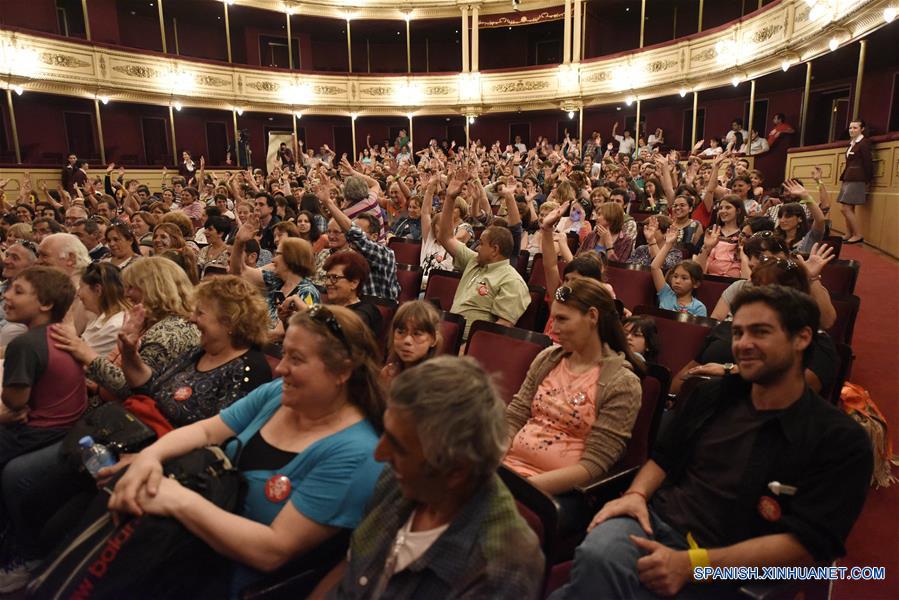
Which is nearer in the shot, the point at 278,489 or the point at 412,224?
the point at 278,489

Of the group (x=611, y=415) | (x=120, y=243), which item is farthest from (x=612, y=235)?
(x=120, y=243)

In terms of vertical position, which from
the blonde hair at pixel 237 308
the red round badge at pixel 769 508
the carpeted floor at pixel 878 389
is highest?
the blonde hair at pixel 237 308

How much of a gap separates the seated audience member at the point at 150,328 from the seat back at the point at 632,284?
252cm

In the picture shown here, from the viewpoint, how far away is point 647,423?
189 cm

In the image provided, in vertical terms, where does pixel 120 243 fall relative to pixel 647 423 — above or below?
above

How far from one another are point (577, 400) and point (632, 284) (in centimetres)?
195

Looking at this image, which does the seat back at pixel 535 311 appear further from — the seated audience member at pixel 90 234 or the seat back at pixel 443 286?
the seated audience member at pixel 90 234

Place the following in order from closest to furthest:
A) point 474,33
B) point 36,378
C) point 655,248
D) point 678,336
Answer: point 36,378, point 678,336, point 655,248, point 474,33

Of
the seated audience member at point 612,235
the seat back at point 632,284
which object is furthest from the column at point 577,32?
the seat back at point 632,284

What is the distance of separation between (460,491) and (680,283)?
96.4 inches

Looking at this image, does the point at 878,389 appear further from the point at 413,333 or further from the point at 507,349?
the point at 413,333

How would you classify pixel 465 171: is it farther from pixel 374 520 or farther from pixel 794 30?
pixel 794 30

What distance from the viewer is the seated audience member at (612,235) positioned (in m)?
4.32

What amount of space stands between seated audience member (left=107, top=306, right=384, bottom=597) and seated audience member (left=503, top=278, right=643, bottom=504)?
60 centimetres
